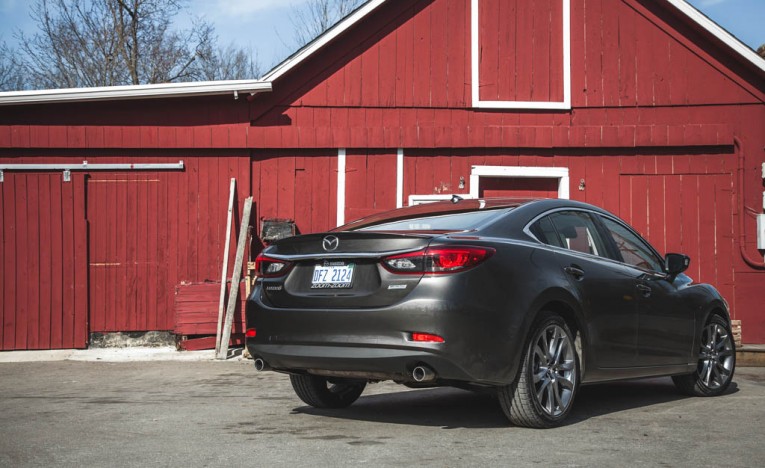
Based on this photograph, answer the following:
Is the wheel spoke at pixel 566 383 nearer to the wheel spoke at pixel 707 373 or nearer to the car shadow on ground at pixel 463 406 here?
the car shadow on ground at pixel 463 406

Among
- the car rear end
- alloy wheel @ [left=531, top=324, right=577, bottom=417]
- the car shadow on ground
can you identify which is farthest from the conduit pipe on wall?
the car rear end

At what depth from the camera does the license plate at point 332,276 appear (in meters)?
5.59

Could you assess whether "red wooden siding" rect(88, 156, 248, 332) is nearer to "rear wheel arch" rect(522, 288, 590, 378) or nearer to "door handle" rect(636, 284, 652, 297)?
"door handle" rect(636, 284, 652, 297)

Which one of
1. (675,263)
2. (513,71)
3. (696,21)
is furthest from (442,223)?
(696,21)

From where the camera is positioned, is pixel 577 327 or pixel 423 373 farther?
pixel 577 327

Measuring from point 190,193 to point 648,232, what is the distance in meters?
6.27

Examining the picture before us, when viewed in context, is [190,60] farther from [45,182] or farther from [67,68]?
[45,182]

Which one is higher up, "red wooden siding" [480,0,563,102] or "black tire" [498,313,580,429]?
"red wooden siding" [480,0,563,102]

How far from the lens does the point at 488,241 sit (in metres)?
5.53

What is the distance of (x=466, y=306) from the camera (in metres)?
5.27

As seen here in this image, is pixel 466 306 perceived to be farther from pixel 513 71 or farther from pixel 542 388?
pixel 513 71

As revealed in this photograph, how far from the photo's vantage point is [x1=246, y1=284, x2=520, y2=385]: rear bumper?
17.2ft

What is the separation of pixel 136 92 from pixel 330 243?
769 centimetres

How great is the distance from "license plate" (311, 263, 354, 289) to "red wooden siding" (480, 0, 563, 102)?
26.5ft
